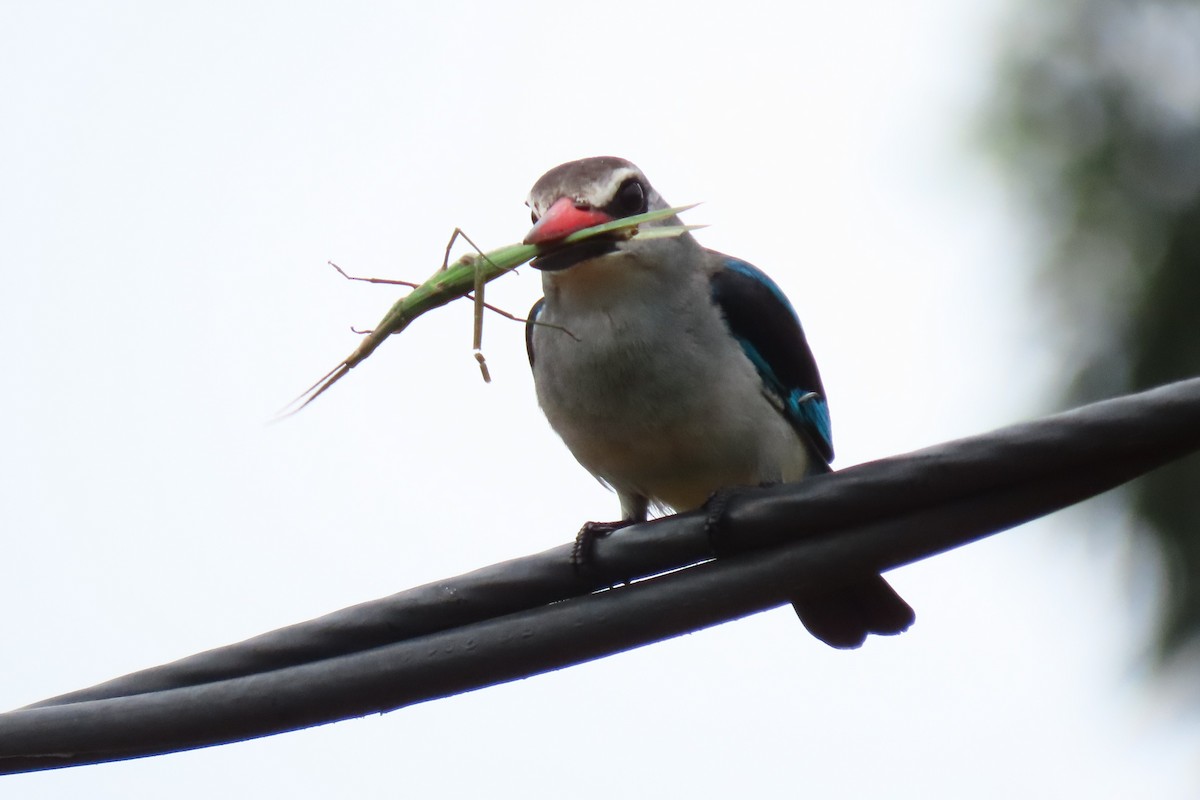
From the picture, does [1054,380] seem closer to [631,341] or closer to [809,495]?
[631,341]

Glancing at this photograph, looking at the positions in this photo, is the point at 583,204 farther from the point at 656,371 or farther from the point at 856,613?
the point at 856,613

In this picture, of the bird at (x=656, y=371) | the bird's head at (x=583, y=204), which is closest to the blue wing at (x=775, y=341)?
the bird at (x=656, y=371)

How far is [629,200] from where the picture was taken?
474 centimetres

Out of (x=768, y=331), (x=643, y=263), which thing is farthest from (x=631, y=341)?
(x=768, y=331)

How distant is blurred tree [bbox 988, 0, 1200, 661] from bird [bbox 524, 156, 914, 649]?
111 inches

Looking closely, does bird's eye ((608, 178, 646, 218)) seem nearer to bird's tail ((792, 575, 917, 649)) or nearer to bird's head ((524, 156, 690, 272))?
bird's head ((524, 156, 690, 272))

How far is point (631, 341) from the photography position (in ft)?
15.1

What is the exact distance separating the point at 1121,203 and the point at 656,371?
13.3ft

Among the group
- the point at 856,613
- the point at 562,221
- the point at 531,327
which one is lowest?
the point at 856,613

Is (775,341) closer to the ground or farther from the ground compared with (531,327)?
closer to the ground

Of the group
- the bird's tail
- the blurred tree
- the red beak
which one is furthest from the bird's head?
the blurred tree

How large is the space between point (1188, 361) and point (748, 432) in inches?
134

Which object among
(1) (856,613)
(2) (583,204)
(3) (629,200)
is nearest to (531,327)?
(3) (629,200)

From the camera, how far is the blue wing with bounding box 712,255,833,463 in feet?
16.1
